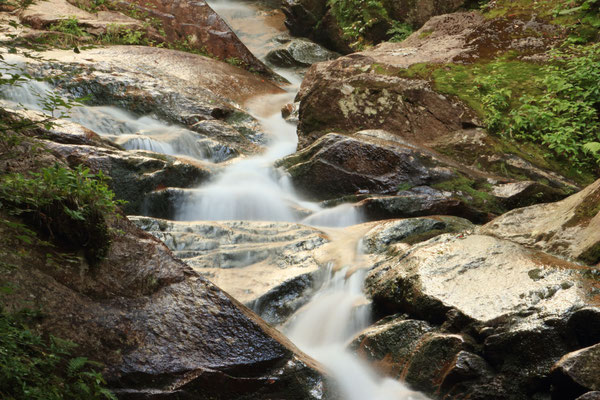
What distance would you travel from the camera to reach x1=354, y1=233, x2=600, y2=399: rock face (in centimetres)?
327

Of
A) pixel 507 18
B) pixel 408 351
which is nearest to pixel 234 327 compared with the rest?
pixel 408 351

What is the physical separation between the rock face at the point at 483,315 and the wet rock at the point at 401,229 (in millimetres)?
1267

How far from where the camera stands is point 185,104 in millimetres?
10125

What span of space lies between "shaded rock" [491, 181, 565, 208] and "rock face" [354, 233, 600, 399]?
2899 mm

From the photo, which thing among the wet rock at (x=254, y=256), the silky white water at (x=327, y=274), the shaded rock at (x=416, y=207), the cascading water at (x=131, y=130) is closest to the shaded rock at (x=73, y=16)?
the cascading water at (x=131, y=130)

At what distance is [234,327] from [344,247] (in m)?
2.57

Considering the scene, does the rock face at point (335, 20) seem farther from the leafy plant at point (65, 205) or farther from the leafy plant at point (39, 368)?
the leafy plant at point (39, 368)

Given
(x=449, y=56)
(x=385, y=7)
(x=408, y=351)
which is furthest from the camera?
(x=385, y=7)

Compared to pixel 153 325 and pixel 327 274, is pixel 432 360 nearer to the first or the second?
pixel 327 274

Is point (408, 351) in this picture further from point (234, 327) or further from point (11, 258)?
point (11, 258)

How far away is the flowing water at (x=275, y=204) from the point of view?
4.14m

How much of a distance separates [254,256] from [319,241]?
0.83 meters

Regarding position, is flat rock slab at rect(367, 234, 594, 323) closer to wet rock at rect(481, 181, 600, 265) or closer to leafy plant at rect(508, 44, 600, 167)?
wet rock at rect(481, 181, 600, 265)

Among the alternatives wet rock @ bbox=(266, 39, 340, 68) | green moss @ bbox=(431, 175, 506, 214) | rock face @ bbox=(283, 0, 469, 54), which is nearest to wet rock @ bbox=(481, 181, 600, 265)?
green moss @ bbox=(431, 175, 506, 214)
